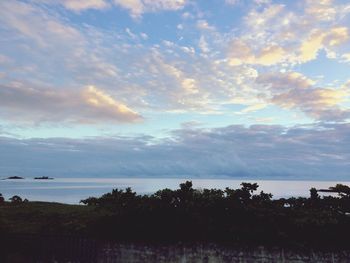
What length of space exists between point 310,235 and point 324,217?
118 centimetres

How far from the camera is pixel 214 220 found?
18031mm

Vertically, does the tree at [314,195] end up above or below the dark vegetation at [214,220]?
above

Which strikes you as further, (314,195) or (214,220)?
(314,195)

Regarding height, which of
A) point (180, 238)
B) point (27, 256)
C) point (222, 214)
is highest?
point (222, 214)

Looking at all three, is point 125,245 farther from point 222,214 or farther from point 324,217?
point 324,217

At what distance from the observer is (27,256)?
18.6 metres

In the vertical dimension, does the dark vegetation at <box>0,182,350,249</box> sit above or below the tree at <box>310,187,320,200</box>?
below

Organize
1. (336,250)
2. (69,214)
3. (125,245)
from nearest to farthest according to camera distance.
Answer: (336,250) → (125,245) → (69,214)

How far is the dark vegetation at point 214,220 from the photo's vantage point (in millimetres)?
17188

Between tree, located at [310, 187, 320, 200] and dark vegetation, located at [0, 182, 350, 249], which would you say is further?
tree, located at [310, 187, 320, 200]

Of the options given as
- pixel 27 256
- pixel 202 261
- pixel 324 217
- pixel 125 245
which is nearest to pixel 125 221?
pixel 125 245

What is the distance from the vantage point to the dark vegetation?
56.4 ft

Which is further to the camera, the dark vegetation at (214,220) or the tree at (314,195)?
the tree at (314,195)

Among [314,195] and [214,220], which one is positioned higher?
[314,195]
